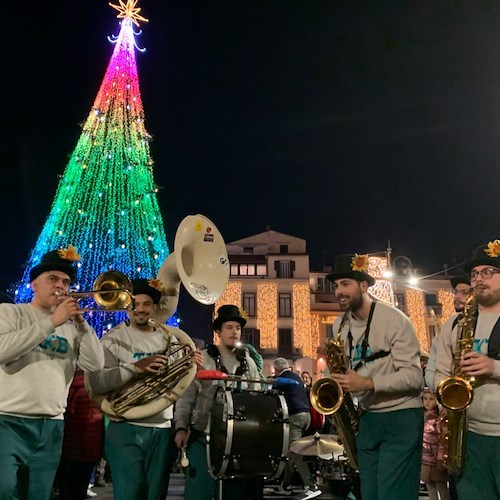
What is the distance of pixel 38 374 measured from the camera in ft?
12.8

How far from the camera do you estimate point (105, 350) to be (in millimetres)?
4797

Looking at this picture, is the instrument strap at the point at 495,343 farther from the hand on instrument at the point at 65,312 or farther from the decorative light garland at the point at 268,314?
the decorative light garland at the point at 268,314

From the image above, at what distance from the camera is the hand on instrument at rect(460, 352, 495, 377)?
3.45 m

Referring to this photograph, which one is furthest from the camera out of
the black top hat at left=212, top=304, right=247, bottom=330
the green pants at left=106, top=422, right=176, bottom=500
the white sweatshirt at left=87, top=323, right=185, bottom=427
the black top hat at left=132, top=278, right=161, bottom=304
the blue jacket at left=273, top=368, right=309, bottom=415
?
the blue jacket at left=273, top=368, right=309, bottom=415

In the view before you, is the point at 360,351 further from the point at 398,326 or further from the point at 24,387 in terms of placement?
the point at 24,387

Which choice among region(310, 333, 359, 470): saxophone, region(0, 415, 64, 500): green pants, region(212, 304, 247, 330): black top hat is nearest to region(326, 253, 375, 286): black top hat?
region(310, 333, 359, 470): saxophone

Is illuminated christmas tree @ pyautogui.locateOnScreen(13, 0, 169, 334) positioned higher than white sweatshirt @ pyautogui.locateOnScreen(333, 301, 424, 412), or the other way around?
illuminated christmas tree @ pyautogui.locateOnScreen(13, 0, 169, 334)

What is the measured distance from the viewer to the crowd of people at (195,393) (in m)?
3.65

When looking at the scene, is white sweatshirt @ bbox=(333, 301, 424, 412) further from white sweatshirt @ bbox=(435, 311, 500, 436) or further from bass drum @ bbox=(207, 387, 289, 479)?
bass drum @ bbox=(207, 387, 289, 479)

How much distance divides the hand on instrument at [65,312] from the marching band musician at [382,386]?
2.15 m

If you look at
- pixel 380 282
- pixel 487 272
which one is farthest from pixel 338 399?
pixel 380 282

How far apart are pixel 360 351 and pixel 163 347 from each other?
1951mm

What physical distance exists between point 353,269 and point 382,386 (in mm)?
1067

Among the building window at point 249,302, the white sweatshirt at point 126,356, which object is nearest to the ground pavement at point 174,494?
the white sweatshirt at point 126,356
